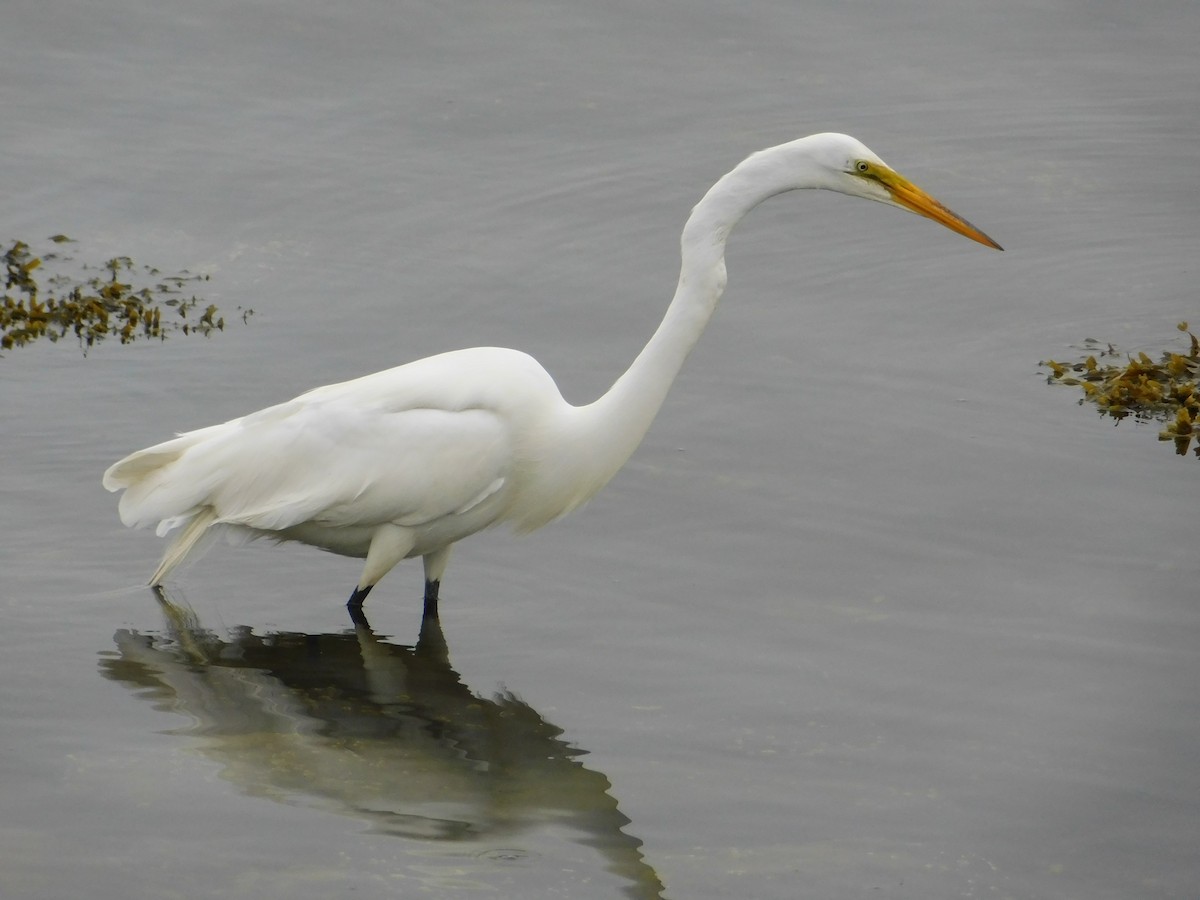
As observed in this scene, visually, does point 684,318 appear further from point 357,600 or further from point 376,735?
point 376,735

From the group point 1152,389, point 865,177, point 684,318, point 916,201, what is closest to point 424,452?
point 684,318

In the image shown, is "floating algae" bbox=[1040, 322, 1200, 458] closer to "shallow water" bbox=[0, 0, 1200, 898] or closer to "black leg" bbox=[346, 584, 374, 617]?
"shallow water" bbox=[0, 0, 1200, 898]

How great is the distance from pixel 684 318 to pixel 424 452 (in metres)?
1.04

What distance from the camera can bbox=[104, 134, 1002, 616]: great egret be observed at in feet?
18.6

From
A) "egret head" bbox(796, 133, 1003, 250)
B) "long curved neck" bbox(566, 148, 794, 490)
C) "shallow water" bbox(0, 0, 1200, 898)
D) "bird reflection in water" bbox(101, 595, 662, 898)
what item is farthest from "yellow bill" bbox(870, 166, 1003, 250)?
"bird reflection in water" bbox(101, 595, 662, 898)

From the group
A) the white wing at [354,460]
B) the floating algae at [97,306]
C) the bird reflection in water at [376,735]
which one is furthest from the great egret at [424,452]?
the floating algae at [97,306]

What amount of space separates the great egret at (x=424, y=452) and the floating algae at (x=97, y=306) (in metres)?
2.77

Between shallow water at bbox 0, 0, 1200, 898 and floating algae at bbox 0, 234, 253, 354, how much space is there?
0.24 meters

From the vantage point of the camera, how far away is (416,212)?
9.98 metres

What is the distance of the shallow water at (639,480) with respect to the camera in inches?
185

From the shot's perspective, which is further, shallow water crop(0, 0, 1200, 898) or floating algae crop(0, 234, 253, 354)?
floating algae crop(0, 234, 253, 354)

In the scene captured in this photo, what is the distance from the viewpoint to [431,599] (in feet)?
19.8

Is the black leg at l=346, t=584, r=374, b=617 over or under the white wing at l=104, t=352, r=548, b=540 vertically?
under

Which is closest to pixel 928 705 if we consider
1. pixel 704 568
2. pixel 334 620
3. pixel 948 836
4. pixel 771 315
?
pixel 948 836
